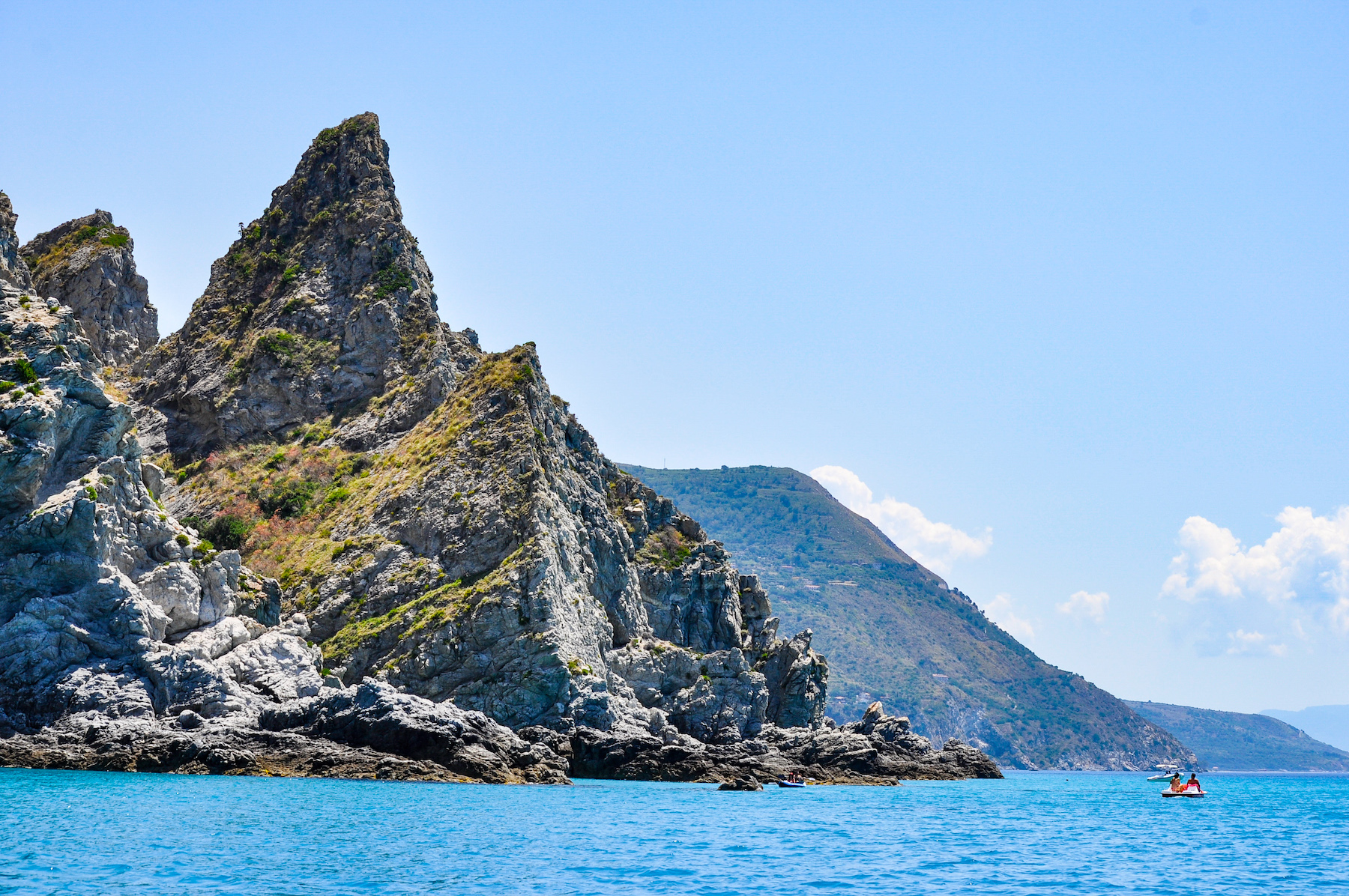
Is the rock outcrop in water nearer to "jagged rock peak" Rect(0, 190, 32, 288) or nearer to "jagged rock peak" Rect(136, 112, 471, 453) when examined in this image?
"jagged rock peak" Rect(136, 112, 471, 453)

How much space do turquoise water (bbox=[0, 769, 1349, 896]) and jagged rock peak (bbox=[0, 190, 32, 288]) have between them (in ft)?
124

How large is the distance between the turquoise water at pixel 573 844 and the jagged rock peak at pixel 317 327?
57999mm

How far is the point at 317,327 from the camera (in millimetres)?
115312

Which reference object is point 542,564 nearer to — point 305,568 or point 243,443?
point 305,568

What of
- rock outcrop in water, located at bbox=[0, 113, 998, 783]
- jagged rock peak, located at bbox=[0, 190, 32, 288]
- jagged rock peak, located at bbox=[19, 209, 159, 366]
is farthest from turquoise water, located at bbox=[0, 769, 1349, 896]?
jagged rock peak, located at bbox=[19, 209, 159, 366]

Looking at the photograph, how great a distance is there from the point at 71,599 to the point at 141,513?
801cm

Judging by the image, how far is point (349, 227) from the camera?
120750 mm

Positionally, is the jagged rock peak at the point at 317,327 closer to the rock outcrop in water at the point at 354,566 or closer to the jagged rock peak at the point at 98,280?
the rock outcrop in water at the point at 354,566

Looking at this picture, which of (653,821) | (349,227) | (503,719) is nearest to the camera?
(653,821)

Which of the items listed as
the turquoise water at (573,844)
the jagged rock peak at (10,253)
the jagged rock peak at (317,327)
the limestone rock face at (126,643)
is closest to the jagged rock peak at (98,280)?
the jagged rock peak at (317,327)

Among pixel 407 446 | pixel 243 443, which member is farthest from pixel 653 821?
pixel 243 443

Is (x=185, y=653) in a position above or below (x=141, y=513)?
below

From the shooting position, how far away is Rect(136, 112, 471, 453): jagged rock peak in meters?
111

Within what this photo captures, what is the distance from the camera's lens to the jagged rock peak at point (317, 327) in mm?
110562
